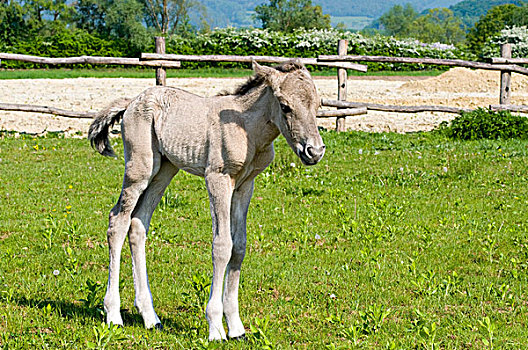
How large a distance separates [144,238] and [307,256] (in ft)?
7.24

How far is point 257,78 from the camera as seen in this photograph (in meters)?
4.28

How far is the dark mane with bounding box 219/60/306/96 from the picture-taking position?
160 inches

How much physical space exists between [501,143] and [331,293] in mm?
8503

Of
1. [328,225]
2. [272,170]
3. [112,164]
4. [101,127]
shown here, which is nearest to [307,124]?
[101,127]

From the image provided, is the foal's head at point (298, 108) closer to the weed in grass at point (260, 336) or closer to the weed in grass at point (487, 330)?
the weed in grass at point (260, 336)

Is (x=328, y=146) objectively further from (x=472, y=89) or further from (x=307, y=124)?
(x=472, y=89)

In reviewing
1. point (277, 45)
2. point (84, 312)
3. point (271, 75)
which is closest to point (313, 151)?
point (271, 75)

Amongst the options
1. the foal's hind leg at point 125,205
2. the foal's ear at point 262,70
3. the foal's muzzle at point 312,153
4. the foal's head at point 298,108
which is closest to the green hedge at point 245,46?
the foal's hind leg at point 125,205

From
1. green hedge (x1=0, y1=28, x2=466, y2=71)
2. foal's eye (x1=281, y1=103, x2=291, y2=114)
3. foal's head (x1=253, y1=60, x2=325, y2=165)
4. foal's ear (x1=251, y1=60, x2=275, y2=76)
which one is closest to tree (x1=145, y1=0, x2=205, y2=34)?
green hedge (x1=0, y1=28, x2=466, y2=71)

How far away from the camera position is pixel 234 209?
14.6 ft

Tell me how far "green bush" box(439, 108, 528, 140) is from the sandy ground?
1.97 m

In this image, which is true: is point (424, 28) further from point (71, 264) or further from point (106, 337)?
point (106, 337)

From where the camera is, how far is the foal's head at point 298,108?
3.85 metres

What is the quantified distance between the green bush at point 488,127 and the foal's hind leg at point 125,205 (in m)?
10.5
